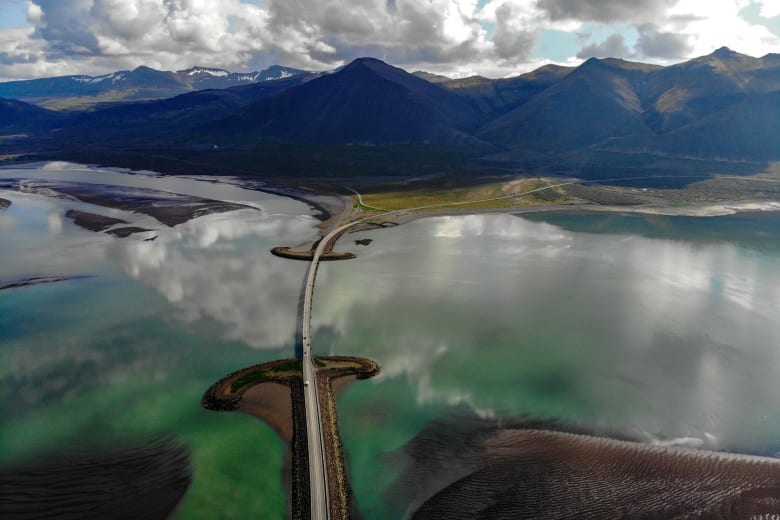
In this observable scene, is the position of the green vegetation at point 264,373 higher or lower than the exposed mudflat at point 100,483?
higher

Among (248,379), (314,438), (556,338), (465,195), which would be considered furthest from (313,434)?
(465,195)

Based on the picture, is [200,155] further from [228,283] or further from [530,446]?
[530,446]

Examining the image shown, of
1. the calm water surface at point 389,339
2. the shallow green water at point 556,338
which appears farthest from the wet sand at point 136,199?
the shallow green water at point 556,338

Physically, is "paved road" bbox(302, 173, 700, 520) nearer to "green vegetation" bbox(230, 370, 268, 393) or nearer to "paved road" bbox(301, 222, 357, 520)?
"paved road" bbox(301, 222, 357, 520)

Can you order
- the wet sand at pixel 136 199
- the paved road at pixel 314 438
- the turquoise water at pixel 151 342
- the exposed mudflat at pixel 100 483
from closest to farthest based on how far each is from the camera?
the exposed mudflat at pixel 100 483
the paved road at pixel 314 438
the turquoise water at pixel 151 342
the wet sand at pixel 136 199

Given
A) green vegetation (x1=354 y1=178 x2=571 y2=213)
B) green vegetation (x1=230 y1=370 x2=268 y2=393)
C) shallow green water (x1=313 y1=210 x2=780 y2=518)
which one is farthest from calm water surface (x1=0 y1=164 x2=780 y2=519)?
green vegetation (x1=354 y1=178 x2=571 y2=213)

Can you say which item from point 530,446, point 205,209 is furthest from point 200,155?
point 530,446

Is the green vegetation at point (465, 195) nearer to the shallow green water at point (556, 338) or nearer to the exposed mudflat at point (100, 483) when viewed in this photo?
the shallow green water at point (556, 338)
